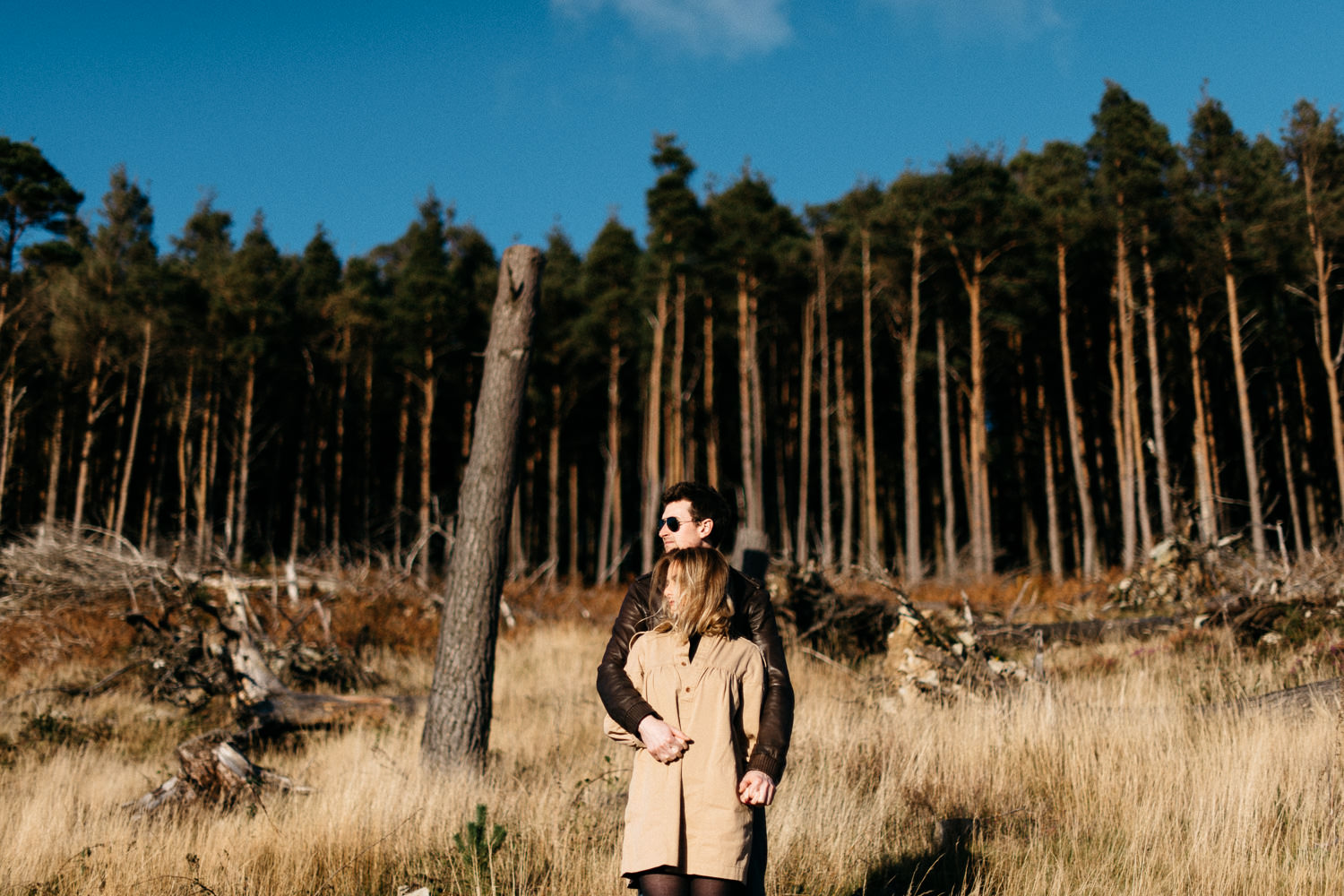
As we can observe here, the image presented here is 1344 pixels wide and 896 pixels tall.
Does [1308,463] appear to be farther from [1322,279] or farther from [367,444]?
[367,444]

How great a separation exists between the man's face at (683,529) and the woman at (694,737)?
0.14 m

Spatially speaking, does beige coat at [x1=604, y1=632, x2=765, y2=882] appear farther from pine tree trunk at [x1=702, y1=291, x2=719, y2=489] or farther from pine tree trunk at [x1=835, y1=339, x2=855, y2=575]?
pine tree trunk at [x1=702, y1=291, x2=719, y2=489]

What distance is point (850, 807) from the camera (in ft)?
14.5

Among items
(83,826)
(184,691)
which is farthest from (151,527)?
(83,826)

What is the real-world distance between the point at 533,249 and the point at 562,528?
32.6 metres

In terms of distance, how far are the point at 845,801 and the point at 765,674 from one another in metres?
2.39

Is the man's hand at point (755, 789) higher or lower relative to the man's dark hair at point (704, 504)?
lower

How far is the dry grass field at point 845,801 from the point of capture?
3723mm

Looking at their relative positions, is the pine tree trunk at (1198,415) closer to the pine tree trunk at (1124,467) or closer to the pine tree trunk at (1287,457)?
the pine tree trunk at (1124,467)

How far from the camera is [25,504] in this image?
1048 inches

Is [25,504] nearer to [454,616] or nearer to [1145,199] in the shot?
[454,616]

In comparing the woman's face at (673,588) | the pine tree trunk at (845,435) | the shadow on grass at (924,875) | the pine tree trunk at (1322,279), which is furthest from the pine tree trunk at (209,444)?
the pine tree trunk at (1322,279)

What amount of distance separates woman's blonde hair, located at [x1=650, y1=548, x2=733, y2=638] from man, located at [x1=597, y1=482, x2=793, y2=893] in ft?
0.34

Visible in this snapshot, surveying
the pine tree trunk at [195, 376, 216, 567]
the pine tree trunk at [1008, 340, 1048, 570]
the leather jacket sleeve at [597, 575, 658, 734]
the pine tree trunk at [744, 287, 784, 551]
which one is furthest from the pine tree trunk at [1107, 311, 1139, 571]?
the pine tree trunk at [195, 376, 216, 567]
